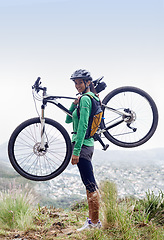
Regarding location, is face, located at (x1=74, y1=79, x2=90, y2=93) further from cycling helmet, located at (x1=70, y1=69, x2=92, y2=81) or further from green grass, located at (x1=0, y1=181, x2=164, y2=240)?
green grass, located at (x1=0, y1=181, x2=164, y2=240)

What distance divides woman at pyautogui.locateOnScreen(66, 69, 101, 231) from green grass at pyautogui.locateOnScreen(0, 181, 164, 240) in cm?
22

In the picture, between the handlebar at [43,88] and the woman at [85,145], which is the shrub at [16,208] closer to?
the woman at [85,145]

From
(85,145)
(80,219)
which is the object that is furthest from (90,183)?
(80,219)

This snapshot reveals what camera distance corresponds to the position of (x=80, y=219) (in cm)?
616

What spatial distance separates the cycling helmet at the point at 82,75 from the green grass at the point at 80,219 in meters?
2.17

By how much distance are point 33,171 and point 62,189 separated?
1506 millimetres

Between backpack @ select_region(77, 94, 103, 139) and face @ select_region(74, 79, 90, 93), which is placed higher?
face @ select_region(74, 79, 90, 93)

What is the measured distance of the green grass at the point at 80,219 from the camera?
4.68m

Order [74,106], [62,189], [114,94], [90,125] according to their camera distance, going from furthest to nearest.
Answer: [62,189], [114,94], [74,106], [90,125]

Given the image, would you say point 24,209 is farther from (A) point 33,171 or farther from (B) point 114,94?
(B) point 114,94

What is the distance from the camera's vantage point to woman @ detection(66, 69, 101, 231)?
4.49m

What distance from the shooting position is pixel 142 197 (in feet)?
21.5

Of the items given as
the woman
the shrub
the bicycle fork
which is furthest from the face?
the shrub

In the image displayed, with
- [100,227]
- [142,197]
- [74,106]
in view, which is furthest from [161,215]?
[74,106]
